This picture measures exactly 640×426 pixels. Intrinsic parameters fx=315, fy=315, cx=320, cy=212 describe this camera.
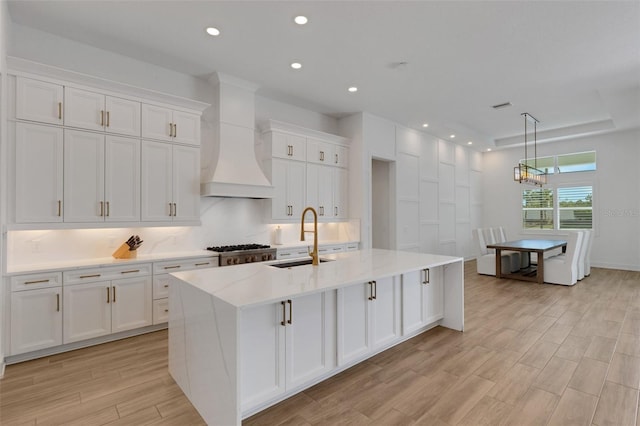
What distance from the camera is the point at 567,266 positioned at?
574cm

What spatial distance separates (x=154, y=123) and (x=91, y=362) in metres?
2.64

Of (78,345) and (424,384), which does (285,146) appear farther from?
(424,384)

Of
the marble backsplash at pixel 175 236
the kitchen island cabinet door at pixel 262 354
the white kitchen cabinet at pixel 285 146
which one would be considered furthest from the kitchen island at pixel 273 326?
the white kitchen cabinet at pixel 285 146

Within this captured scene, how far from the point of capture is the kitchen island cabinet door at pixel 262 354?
77.1 inches

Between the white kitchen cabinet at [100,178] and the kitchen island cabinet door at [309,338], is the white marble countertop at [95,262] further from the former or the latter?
the kitchen island cabinet door at [309,338]

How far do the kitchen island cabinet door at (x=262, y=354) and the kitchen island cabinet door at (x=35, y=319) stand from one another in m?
2.33

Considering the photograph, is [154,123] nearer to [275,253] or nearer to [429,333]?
[275,253]

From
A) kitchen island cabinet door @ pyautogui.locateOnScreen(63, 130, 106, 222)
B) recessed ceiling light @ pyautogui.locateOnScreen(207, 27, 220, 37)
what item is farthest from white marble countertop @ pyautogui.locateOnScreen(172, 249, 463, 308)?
recessed ceiling light @ pyautogui.locateOnScreen(207, 27, 220, 37)

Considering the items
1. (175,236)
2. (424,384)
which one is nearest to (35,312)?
(175,236)

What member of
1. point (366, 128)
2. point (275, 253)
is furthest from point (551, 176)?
point (275, 253)

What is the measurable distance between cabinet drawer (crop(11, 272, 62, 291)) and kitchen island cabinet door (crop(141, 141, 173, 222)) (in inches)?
39.1

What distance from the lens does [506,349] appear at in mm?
3105

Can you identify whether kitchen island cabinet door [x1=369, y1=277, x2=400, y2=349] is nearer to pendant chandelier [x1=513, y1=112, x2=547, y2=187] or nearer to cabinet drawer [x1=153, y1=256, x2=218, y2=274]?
cabinet drawer [x1=153, y1=256, x2=218, y2=274]

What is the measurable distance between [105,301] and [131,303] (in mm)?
248
